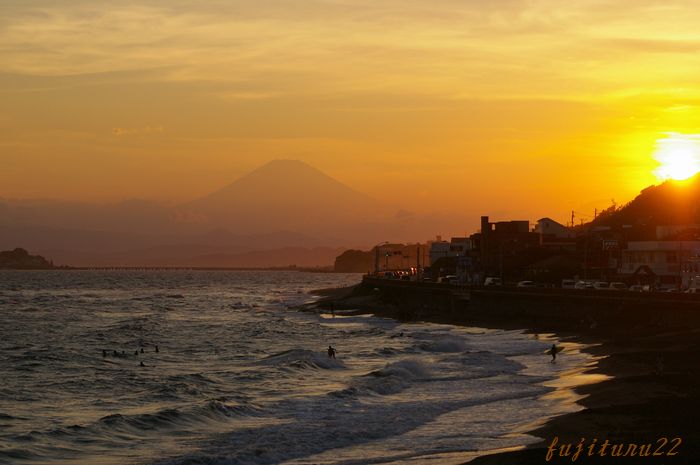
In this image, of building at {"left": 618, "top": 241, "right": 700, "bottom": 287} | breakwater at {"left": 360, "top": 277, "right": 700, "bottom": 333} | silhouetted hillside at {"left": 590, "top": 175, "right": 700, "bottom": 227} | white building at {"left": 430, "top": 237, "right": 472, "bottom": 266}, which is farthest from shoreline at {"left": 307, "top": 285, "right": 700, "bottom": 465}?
white building at {"left": 430, "top": 237, "right": 472, "bottom": 266}

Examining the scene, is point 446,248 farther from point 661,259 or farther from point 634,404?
point 634,404

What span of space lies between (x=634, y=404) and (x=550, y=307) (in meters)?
47.2

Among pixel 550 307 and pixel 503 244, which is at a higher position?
pixel 503 244

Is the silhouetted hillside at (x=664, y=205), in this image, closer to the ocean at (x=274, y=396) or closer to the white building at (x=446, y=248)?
the white building at (x=446, y=248)

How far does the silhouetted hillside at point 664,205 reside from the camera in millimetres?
157750

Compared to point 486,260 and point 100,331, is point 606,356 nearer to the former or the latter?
point 100,331

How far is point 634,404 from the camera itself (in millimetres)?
30688

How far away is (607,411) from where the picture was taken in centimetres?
3027

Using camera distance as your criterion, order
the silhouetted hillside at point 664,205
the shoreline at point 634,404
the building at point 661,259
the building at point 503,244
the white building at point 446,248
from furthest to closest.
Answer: the white building at point 446,248 → the silhouetted hillside at point 664,205 → the building at point 503,244 → the building at point 661,259 → the shoreline at point 634,404

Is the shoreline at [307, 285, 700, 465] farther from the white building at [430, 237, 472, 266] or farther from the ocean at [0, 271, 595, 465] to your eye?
the white building at [430, 237, 472, 266]

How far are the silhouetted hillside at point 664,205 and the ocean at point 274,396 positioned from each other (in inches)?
3596

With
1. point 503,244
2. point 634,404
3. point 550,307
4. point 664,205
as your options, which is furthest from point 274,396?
point 664,205

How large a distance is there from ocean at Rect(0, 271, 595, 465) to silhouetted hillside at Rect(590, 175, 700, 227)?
9135 cm

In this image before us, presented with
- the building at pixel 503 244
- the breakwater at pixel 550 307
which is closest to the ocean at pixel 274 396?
the breakwater at pixel 550 307
